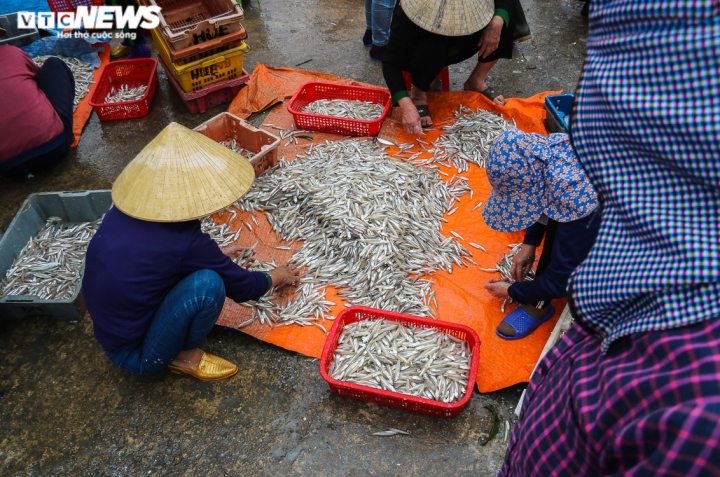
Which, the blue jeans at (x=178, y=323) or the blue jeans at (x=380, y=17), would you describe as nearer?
the blue jeans at (x=178, y=323)

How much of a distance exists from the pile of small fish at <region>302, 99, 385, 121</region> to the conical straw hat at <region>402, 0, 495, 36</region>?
1062 millimetres

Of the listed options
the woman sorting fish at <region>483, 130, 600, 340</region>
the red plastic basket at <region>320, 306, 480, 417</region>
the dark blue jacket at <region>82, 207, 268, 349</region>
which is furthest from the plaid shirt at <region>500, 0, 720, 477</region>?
the dark blue jacket at <region>82, 207, 268, 349</region>

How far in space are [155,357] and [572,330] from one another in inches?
102

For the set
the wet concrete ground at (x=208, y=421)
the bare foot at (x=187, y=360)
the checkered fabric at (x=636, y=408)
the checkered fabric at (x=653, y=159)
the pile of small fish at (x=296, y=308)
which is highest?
the checkered fabric at (x=653, y=159)

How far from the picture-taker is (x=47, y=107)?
4824 millimetres

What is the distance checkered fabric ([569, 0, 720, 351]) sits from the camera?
87cm

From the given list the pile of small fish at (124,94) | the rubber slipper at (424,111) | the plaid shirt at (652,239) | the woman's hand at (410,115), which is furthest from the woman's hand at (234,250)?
the plaid shirt at (652,239)

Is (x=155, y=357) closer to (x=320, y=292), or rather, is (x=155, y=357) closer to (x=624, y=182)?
(x=320, y=292)

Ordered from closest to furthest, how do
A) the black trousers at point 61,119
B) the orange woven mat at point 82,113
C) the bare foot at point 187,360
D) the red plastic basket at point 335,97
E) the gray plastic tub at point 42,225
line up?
the bare foot at point 187,360 → the gray plastic tub at point 42,225 → the black trousers at point 61,119 → the red plastic basket at point 335,97 → the orange woven mat at point 82,113

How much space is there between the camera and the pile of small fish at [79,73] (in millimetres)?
6137

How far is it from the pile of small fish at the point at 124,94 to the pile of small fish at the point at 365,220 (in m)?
2.30

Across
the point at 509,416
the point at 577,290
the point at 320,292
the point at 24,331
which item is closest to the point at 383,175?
the point at 320,292

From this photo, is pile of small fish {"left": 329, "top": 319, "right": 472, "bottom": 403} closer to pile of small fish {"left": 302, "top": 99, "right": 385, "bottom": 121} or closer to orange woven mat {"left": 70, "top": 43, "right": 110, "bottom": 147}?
pile of small fish {"left": 302, "top": 99, "right": 385, "bottom": 121}

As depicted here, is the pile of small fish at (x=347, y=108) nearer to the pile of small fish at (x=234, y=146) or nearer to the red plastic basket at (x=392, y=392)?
the pile of small fish at (x=234, y=146)
